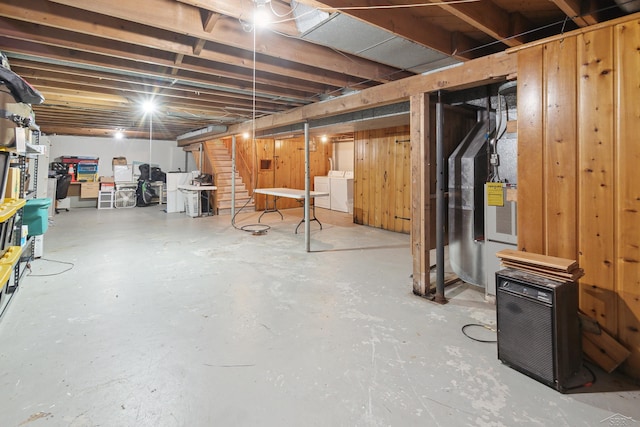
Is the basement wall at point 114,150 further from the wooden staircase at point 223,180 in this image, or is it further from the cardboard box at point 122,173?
the wooden staircase at point 223,180

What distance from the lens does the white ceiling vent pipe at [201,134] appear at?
7.11 metres

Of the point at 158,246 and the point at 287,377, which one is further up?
the point at 158,246

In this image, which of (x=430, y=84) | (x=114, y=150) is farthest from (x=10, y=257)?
(x=114, y=150)

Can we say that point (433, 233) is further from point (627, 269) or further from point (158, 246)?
point (158, 246)

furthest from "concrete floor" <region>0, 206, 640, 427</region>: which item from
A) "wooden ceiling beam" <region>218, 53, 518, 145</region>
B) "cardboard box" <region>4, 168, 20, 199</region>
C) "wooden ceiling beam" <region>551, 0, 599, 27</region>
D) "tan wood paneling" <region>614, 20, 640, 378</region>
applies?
"wooden ceiling beam" <region>551, 0, 599, 27</region>

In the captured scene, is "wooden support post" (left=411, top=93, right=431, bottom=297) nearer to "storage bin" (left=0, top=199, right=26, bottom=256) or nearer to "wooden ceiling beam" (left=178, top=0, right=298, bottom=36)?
"wooden ceiling beam" (left=178, top=0, right=298, bottom=36)

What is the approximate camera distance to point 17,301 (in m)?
2.79

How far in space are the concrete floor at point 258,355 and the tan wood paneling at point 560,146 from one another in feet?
2.73

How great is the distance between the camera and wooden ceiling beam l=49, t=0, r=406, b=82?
2.00m

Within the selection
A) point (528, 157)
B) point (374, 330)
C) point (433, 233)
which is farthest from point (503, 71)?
point (374, 330)

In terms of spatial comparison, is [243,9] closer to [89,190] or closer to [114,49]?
[114,49]

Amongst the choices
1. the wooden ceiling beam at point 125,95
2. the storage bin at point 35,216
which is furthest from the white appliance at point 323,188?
the storage bin at point 35,216

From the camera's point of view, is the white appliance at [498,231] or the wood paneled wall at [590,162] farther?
the white appliance at [498,231]

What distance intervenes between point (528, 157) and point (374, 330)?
5.35ft
